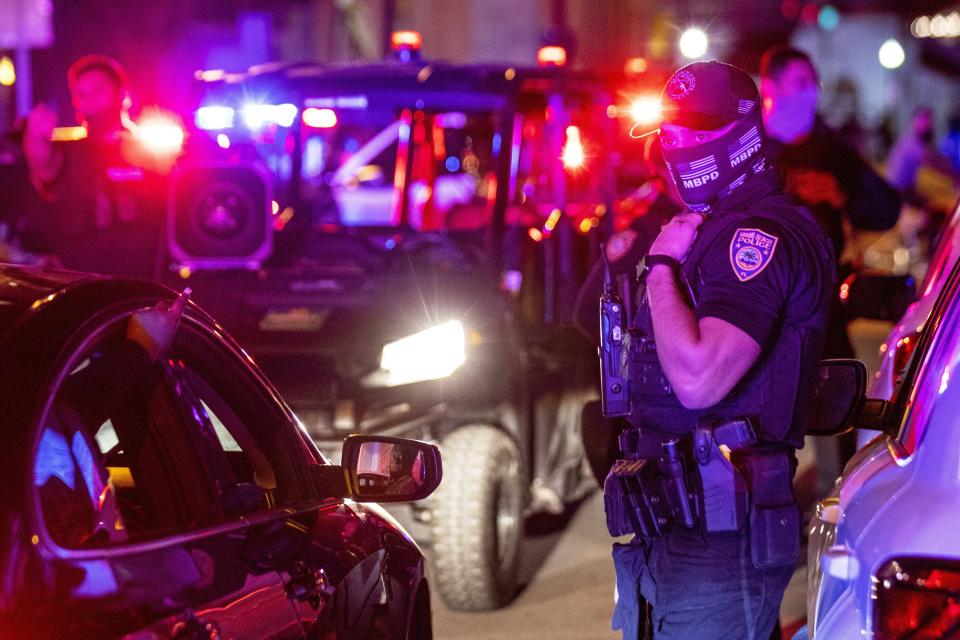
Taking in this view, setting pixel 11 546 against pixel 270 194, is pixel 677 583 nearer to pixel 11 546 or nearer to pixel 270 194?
pixel 11 546

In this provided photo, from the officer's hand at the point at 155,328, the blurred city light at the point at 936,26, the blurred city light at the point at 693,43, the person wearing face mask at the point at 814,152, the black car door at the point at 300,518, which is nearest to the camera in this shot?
the officer's hand at the point at 155,328

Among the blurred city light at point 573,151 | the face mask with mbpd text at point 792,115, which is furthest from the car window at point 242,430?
the blurred city light at point 573,151

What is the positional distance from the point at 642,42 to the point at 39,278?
80.4ft

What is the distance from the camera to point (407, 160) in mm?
7574

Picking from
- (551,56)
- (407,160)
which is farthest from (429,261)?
(551,56)

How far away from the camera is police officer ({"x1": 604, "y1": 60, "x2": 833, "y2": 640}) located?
2.98 meters

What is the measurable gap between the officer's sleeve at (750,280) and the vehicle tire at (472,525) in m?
2.88

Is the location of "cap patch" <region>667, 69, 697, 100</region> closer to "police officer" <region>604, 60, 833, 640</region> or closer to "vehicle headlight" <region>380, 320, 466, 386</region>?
"police officer" <region>604, 60, 833, 640</region>

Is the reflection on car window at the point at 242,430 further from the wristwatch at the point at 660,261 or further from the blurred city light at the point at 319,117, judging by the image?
the blurred city light at the point at 319,117

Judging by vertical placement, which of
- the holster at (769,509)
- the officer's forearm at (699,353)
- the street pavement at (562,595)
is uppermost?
the officer's forearm at (699,353)

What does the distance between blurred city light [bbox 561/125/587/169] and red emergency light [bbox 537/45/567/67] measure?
491 millimetres

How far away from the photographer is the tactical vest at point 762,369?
120 inches

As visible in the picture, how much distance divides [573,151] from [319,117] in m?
1.21

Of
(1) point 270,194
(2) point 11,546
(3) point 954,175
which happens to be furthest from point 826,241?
(3) point 954,175
